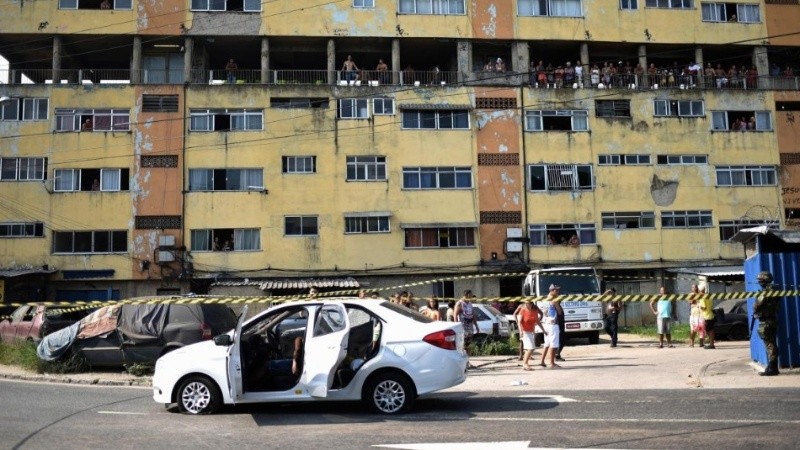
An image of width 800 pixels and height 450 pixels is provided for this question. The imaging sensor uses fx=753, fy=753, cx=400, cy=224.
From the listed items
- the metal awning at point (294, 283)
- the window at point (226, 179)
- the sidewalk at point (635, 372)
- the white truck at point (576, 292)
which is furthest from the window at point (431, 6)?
the sidewalk at point (635, 372)

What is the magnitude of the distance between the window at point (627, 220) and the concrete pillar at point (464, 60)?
10579 mm

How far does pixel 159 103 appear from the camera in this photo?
38.9m

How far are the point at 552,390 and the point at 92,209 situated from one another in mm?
31672

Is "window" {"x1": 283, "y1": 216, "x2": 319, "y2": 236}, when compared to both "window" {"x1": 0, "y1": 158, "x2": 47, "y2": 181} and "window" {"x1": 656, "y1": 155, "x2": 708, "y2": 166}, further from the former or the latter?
"window" {"x1": 656, "y1": 155, "x2": 708, "y2": 166}

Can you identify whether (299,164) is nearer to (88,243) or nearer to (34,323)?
(88,243)

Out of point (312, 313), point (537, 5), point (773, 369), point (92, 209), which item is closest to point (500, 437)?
point (312, 313)

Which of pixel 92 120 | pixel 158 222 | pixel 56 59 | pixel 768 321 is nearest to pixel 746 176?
pixel 158 222

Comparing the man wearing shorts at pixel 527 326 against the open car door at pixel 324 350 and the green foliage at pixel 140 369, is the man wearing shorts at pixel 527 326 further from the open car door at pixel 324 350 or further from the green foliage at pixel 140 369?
the green foliage at pixel 140 369

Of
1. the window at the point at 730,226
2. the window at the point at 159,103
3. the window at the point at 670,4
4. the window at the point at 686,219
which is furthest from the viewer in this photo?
the window at the point at 670,4

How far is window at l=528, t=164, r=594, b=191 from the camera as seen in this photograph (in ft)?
132

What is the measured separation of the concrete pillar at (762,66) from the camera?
43500 millimetres

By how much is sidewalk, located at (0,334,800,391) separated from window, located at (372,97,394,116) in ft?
73.2

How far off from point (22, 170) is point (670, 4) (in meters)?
36.5

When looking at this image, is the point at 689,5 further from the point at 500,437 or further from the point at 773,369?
the point at 500,437
